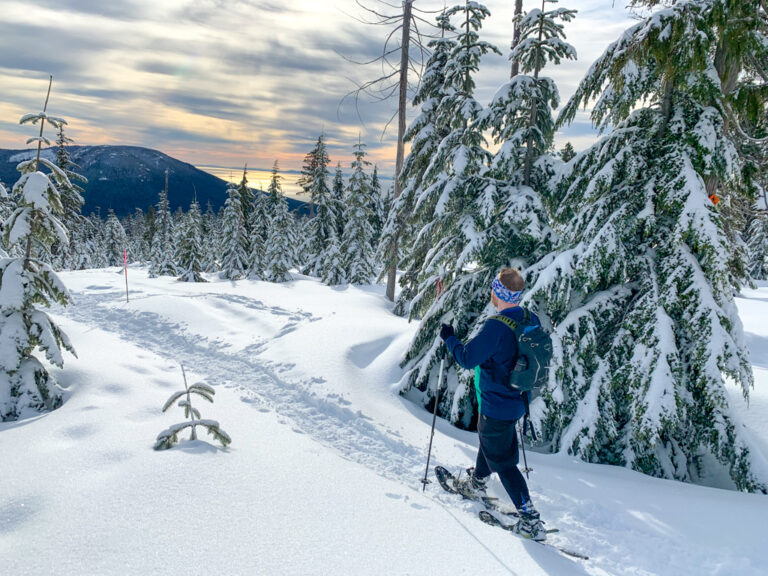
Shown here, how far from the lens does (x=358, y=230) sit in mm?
33625

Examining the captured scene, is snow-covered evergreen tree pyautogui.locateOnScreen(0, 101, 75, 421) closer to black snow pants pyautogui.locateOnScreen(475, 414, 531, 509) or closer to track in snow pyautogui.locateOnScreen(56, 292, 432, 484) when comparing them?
track in snow pyautogui.locateOnScreen(56, 292, 432, 484)

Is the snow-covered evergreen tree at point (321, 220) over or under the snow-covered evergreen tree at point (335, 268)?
over

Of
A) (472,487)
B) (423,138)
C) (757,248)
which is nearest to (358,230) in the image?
(423,138)

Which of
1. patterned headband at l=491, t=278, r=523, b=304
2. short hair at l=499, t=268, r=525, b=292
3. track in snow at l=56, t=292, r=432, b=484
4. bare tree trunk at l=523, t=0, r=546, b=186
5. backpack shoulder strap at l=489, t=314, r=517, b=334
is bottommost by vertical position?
track in snow at l=56, t=292, r=432, b=484

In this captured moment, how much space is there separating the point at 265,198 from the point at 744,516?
4504 centimetres

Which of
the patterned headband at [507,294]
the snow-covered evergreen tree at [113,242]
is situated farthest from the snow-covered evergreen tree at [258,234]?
the snow-covered evergreen tree at [113,242]

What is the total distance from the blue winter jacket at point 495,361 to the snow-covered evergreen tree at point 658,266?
7.31ft

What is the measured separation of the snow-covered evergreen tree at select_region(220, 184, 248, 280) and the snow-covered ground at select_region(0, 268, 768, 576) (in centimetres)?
3326

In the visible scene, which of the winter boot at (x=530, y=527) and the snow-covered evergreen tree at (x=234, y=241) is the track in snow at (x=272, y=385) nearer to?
the winter boot at (x=530, y=527)

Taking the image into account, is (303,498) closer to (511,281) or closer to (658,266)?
(511,281)

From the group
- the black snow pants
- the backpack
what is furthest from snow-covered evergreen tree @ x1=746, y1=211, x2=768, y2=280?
the black snow pants

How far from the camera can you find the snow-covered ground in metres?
3.28

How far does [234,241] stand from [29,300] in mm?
34658

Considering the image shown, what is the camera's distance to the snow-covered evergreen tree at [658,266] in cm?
538
